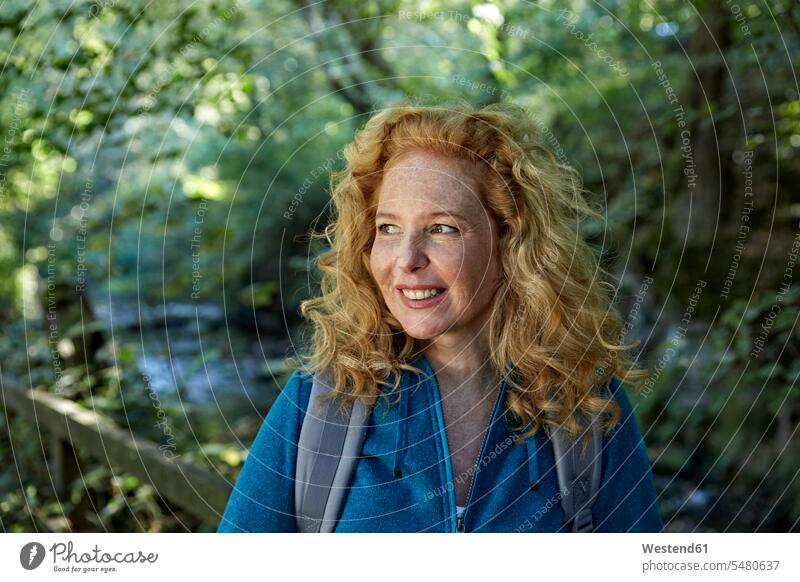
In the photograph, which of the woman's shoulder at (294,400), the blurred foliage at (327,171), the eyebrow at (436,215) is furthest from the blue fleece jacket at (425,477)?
the blurred foliage at (327,171)

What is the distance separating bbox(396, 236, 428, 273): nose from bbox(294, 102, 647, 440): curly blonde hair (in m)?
0.14

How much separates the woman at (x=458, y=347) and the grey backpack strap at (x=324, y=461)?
2 centimetres

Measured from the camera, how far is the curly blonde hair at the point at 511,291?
4.49 feet

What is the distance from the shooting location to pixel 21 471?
2.87 meters

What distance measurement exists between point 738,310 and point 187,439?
74.6 inches

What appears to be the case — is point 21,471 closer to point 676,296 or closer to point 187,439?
point 187,439

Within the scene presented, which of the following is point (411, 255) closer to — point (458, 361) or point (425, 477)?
point (458, 361)

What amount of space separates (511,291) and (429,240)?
22cm

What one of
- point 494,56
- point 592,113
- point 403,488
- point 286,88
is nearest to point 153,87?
point 494,56

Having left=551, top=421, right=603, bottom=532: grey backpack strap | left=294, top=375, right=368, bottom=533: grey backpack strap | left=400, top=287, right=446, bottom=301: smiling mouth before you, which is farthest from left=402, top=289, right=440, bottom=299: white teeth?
left=551, top=421, right=603, bottom=532: grey backpack strap

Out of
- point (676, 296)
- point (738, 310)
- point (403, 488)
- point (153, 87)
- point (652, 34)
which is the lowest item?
point (403, 488)
